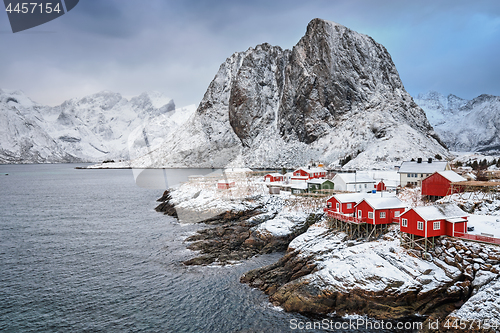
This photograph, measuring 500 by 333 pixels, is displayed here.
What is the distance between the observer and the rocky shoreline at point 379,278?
830 inches

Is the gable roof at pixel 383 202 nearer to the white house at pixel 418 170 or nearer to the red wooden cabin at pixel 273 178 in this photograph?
the white house at pixel 418 170

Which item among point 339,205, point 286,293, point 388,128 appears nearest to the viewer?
point 286,293

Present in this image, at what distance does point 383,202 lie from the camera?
1236 inches

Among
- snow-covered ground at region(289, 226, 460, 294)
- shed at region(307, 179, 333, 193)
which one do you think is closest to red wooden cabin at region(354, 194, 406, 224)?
snow-covered ground at region(289, 226, 460, 294)

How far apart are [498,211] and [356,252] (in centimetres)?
1593

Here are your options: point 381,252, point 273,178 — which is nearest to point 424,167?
point 273,178

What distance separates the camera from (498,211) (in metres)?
30.6

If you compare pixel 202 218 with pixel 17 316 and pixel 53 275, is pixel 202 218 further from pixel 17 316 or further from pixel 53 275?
pixel 17 316

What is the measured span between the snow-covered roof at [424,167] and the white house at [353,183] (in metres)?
6.61

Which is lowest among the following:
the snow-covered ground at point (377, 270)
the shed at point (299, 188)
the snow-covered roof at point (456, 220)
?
the snow-covered ground at point (377, 270)

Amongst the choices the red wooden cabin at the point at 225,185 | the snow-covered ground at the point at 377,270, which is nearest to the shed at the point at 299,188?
the red wooden cabin at the point at 225,185

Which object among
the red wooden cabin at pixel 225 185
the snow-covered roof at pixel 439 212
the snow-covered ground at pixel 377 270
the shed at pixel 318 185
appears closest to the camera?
the snow-covered ground at pixel 377 270

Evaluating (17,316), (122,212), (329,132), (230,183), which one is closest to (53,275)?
(17,316)

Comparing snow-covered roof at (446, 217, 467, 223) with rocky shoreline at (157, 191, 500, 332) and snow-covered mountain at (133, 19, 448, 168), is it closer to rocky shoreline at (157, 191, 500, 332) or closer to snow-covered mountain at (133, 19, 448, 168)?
rocky shoreline at (157, 191, 500, 332)
